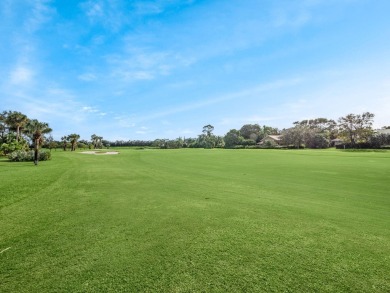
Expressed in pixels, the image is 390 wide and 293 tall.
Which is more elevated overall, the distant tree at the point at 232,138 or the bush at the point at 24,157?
the distant tree at the point at 232,138

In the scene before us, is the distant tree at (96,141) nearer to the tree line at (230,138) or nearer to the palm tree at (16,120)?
the tree line at (230,138)

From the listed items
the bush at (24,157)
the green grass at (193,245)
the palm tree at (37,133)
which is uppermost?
the palm tree at (37,133)

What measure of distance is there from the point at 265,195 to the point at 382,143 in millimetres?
75895

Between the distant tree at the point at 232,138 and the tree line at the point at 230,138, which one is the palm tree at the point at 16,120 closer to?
the tree line at the point at 230,138

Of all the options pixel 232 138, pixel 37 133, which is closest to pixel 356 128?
pixel 232 138

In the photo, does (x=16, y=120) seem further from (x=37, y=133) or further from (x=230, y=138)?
(x=230, y=138)

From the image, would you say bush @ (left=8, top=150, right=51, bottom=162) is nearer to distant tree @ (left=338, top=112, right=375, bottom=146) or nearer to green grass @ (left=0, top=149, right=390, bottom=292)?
green grass @ (left=0, top=149, right=390, bottom=292)

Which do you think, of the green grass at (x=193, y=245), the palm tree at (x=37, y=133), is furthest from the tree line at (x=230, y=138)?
the green grass at (x=193, y=245)

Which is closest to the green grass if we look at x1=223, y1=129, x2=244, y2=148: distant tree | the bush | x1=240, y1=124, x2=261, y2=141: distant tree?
the bush

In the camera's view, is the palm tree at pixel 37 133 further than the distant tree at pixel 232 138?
No

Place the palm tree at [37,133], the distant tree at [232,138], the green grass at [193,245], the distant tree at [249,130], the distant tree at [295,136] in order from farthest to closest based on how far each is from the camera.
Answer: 1. the distant tree at [249,130]
2. the distant tree at [232,138]
3. the distant tree at [295,136]
4. the palm tree at [37,133]
5. the green grass at [193,245]

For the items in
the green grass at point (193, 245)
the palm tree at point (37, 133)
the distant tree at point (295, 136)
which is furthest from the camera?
the distant tree at point (295, 136)

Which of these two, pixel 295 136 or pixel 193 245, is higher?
pixel 295 136

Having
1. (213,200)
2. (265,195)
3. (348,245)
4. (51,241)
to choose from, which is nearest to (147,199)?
(213,200)
